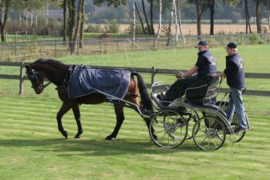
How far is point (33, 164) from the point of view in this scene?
356 inches

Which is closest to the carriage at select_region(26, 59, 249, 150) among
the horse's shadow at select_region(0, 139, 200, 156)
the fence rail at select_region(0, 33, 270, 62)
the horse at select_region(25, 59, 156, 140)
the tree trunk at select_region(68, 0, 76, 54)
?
the horse at select_region(25, 59, 156, 140)

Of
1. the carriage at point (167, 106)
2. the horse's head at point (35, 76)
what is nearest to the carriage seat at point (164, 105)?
the carriage at point (167, 106)

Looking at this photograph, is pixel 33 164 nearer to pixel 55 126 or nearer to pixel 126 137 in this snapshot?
pixel 126 137

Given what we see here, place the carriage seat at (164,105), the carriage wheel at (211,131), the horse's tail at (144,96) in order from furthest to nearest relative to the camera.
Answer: the horse's tail at (144,96) < the carriage seat at (164,105) < the carriage wheel at (211,131)

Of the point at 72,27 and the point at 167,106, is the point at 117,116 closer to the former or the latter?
the point at 167,106

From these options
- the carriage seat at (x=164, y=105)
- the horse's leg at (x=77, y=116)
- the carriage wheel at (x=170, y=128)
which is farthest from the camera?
the horse's leg at (x=77, y=116)

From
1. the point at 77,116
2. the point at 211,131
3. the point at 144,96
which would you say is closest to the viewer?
the point at 211,131

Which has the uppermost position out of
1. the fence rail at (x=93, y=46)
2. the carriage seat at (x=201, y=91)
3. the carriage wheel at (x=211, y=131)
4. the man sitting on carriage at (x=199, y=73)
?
the fence rail at (x=93, y=46)

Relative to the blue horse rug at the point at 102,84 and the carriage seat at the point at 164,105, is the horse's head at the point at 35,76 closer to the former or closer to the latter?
the blue horse rug at the point at 102,84

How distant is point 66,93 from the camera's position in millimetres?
10859

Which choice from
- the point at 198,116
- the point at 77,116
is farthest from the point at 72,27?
the point at 198,116

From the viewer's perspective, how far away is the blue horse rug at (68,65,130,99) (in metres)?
10.5

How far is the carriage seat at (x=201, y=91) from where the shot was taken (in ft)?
31.9

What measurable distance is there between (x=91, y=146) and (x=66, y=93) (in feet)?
4.05
